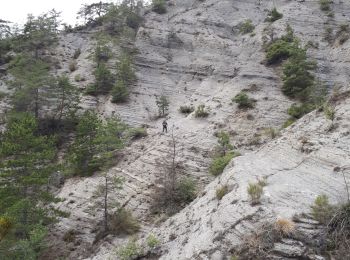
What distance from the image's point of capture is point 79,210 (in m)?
30.0

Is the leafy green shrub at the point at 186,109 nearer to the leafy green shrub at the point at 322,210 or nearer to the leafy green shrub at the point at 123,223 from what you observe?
the leafy green shrub at the point at 123,223

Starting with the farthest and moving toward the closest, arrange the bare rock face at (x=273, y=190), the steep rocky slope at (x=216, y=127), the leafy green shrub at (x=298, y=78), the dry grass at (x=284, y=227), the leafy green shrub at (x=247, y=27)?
1. the leafy green shrub at (x=247, y=27)
2. the leafy green shrub at (x=298, y=78)
3. the steep rocky slope at (x=216, y=127)
4. the bare rock face at (x=273, y=190)
5. the dry grass at (x=284, y=227)

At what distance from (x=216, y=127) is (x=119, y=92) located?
14.5 meters

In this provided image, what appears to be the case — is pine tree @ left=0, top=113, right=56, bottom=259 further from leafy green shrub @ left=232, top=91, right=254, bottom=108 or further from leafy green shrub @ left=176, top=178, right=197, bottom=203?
leafy green shrub @ left=232, top=91, right=254, bottom=108

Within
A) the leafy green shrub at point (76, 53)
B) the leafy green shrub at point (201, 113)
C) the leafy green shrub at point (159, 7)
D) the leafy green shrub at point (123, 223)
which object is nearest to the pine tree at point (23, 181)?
the leafy green shrub at point (123, 223)

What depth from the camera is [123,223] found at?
87.3 feet

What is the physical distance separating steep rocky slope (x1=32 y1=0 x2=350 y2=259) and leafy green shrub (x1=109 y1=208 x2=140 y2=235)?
0.65m

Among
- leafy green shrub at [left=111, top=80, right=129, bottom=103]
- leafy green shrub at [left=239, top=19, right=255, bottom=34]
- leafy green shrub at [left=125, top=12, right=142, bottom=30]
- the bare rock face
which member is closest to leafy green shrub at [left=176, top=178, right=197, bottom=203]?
the bare rock face

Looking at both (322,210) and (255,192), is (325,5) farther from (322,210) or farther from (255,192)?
(322,210)

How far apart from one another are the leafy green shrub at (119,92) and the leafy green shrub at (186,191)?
21397 millimetres

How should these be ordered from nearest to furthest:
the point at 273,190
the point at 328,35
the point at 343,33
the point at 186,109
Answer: the point at 273,190
the point at 186,109
the point at 343,33
the point at 328,35

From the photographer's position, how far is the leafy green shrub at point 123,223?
26.4 m

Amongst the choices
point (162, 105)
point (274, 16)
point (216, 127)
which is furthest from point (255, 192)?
point (274, 16)

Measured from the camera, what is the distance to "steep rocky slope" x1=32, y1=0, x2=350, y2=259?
17031 mm
